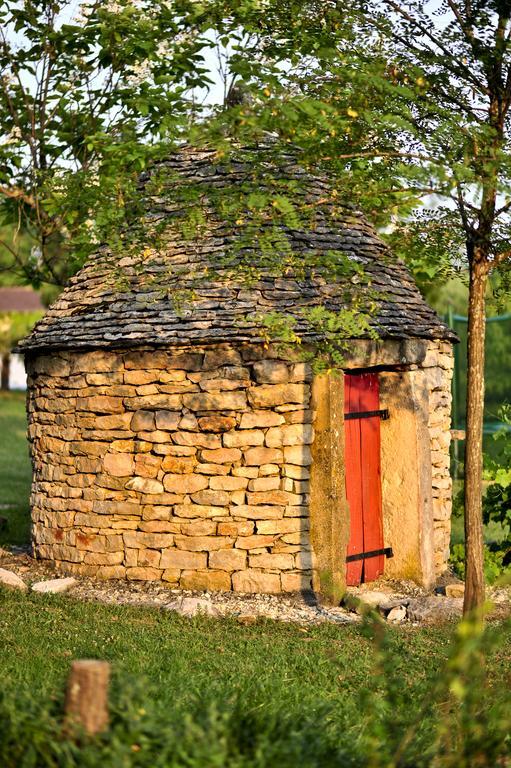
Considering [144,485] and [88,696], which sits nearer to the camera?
[88,696]

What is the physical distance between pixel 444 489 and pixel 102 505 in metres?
3.34

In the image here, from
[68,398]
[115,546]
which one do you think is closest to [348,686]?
[115,546]

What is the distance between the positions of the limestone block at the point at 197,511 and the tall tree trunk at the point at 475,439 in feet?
7.91

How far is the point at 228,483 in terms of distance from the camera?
8852 mm

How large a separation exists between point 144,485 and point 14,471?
11363 mm

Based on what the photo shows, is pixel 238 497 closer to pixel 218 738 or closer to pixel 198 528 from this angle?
pixel 198 528

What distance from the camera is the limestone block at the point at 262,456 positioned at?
8805mm

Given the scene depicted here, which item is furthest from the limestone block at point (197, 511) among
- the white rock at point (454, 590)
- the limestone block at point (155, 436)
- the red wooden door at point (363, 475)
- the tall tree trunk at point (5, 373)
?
the tall tree trunk at point (5, 373)

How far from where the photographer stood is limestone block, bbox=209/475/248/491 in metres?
8.84

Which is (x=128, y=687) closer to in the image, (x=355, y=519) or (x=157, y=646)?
(x=157, y=646)

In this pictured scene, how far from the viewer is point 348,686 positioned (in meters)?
6.48

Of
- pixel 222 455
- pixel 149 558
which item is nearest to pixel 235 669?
pixel 222 455

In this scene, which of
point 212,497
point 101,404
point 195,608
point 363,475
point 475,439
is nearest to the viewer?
point 475,439

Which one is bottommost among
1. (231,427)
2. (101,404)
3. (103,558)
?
(103,558)
